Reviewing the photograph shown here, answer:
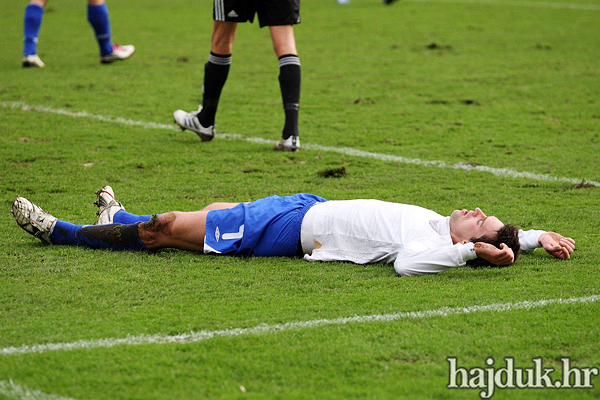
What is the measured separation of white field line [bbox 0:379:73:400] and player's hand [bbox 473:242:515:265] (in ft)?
6.52

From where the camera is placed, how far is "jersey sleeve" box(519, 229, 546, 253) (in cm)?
365

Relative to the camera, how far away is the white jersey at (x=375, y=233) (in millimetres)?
3488

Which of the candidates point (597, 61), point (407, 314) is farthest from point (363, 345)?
point (597, 61)

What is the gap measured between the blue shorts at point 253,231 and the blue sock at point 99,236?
1.31 feet

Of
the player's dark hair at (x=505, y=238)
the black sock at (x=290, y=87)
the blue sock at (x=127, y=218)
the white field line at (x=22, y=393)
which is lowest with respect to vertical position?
the blue sock at (x=127, y=218)

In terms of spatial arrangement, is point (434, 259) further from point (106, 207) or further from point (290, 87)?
point (290, 87)

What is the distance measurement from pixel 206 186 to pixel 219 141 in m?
1.29

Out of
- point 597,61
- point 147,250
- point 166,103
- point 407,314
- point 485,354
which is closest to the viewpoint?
point 485,354

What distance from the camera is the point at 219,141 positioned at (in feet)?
20.1

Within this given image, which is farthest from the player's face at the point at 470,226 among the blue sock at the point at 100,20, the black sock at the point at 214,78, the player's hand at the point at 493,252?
the blue sock at the point at 100,20

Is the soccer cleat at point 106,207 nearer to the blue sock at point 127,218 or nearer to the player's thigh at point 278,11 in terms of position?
the blue sock at point 127,218

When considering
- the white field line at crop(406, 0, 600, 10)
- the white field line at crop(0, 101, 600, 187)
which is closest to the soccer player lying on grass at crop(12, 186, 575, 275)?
the white field line at crop(0, 101, 600, 187)

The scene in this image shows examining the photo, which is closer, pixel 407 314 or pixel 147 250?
pixel 407 314

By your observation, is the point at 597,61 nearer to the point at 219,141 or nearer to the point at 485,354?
the point at 219,141
